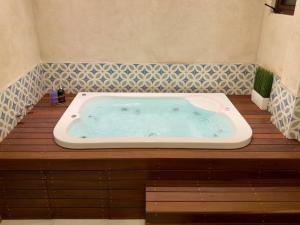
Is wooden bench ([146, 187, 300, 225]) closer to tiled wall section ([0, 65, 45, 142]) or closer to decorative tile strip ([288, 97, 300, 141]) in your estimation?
decorative tile strip ([288, 97, 300, 141])

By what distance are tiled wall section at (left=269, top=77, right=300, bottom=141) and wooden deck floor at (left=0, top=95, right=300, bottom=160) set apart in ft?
0.19

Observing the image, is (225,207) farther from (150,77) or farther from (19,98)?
(19,98)

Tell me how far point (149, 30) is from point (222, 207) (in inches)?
70.0

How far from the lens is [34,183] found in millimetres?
1870

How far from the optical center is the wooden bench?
161 cm

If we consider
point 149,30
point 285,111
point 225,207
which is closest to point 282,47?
point 285,111

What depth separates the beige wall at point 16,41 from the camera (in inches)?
80.7

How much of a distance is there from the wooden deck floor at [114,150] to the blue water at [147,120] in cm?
23

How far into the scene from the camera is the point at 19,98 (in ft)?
7.46

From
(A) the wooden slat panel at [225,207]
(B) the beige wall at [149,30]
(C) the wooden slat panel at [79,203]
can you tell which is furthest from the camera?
(B) the beige wall at [149,30]

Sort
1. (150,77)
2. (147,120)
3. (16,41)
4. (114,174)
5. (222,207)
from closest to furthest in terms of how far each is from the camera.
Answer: (222,207)
(114,174)
(16,41)
(147,120)
(150,77)

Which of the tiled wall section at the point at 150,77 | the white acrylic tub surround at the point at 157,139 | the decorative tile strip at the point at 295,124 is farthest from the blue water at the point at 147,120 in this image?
the decorative tile strip at the point at 295,124

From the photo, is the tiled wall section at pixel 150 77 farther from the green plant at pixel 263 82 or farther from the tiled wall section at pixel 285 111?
the tiled wall section at pixel 285 111

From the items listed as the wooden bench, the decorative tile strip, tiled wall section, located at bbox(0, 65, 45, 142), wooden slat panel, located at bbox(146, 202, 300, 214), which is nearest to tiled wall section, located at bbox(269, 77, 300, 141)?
the decorative tile strip
